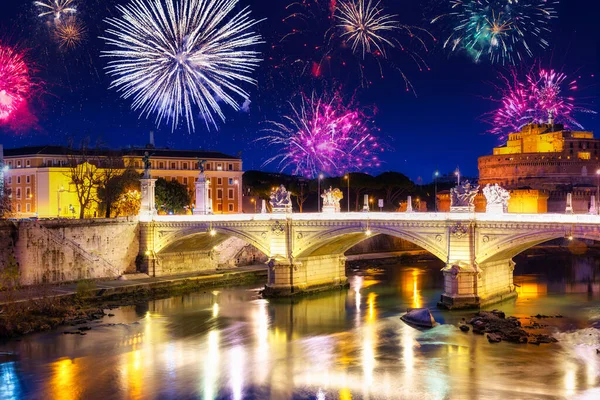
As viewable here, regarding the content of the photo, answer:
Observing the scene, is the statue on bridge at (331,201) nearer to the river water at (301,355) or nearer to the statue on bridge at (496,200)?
the river water at (301,355)

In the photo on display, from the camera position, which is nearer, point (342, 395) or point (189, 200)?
point (342, 395)

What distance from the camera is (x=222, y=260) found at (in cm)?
5353

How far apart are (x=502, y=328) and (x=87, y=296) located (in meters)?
21.8

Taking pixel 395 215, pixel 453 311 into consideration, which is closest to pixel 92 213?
pixel 395 215

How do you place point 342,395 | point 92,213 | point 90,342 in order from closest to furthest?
point 342,395 → point 90,342 → point 92,213

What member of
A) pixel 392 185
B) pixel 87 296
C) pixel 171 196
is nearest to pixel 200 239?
pixel 87 296

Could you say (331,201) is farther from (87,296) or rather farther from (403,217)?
(87,296)

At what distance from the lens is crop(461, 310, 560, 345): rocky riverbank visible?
98.3ft

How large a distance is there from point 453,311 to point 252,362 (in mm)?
12378

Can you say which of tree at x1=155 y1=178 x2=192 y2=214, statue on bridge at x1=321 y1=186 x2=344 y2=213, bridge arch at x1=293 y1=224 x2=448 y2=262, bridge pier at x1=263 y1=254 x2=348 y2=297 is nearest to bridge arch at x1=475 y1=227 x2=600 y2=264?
bridge arch at x1=293 y1=224 x2=448 y2=262

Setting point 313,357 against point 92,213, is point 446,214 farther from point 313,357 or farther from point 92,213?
point 92,213

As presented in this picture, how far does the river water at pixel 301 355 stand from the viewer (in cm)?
2408

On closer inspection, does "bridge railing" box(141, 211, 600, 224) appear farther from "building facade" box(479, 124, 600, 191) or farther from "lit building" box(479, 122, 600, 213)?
"building facade" box(479, 124, 600, 191)

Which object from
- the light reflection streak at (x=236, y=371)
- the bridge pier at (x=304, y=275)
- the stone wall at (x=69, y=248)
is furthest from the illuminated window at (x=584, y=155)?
the light reflection streak at (x=236, y=371)
